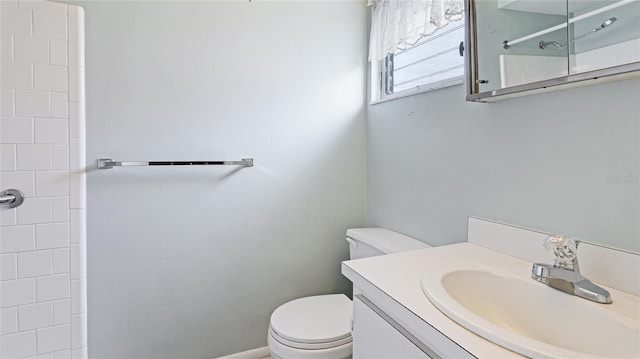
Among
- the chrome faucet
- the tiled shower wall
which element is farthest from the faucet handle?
the tiled shower wall

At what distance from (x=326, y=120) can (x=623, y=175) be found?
1.29 meters

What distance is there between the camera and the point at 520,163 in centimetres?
106

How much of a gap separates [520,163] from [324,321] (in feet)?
3.15

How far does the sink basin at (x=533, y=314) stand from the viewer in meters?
0.61

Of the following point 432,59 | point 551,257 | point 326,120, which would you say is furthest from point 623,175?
point 326,120

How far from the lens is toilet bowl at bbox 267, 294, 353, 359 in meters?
1.26

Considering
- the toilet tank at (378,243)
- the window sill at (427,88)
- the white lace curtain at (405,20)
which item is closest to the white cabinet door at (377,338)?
the toilet tank at (378,243)

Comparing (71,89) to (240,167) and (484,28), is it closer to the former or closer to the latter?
(240,167)

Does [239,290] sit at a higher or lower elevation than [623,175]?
A: lower

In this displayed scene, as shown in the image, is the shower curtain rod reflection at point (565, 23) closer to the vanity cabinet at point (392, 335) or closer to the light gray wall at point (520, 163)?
the light gray wall at point (520, 163)

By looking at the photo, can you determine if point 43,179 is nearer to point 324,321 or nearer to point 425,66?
point 324,321

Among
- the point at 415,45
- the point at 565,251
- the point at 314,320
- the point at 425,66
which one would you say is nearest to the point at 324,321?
the point at 314,320

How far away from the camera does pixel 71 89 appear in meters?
1.33

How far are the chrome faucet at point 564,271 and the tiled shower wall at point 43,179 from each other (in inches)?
63.7
